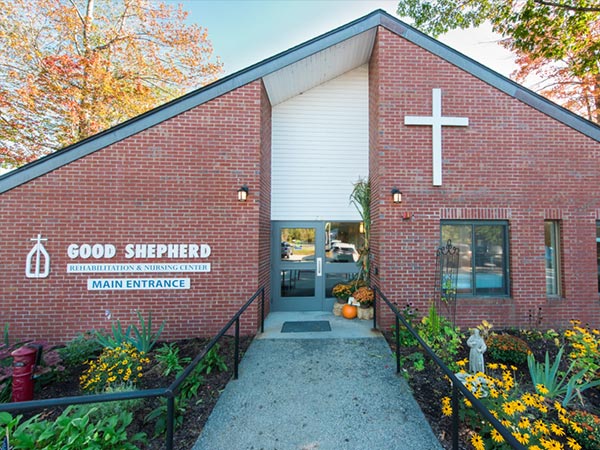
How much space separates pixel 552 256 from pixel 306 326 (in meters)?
5.62

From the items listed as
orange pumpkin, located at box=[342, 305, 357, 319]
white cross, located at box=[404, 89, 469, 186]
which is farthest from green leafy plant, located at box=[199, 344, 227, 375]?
white cross, located at box=[404, 89, 469, 186]

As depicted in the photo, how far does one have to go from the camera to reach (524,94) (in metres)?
5.77

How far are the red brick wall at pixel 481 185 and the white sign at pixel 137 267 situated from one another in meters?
3.87

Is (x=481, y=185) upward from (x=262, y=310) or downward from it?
upward

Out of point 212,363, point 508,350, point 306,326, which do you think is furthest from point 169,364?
point 508,350

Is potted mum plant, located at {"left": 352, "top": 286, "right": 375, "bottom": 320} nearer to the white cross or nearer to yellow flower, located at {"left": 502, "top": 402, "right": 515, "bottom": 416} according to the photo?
the white cross

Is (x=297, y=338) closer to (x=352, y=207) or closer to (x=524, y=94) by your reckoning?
(x=352, y=207)

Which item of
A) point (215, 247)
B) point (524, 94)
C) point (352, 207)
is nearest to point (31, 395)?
point (215, 247)

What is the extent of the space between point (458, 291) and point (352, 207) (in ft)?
10.1

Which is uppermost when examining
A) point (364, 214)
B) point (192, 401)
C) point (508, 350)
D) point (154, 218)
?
point (364, 214)

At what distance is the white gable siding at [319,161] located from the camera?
7.01 m

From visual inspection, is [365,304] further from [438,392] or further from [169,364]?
[169,364]

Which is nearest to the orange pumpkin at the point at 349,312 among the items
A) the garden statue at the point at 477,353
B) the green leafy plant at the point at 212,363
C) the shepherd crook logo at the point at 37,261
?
the garden statue at the point at 477,353

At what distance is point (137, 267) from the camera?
5.29 metres
